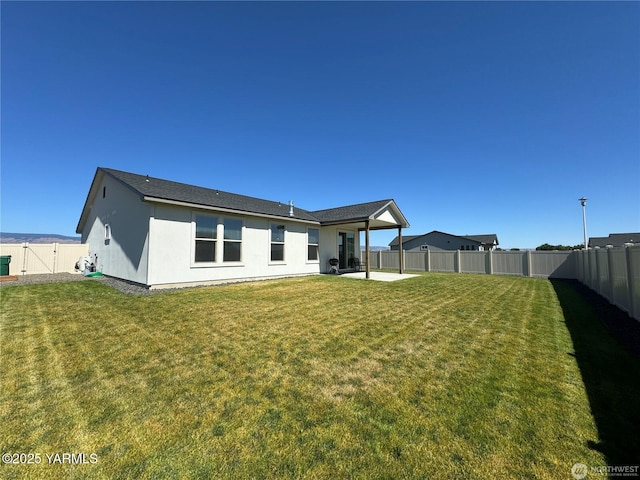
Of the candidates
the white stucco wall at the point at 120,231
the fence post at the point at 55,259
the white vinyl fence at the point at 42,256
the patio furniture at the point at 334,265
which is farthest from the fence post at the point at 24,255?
the patio furniture at the point at 334,265

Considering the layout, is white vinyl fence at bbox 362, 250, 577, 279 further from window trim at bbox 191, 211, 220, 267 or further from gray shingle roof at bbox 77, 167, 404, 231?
window trim at bbox 191, 211, 220, 267

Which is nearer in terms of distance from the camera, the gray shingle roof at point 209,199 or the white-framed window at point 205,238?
the gray shingle roof at point 209,199

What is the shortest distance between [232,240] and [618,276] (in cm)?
1270

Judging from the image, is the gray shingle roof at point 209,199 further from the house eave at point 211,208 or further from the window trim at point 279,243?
the window trim at point 279,243

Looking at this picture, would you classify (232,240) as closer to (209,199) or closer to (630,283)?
(209,199)

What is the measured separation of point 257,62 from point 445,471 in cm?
1357

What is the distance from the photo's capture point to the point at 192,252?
9391mm

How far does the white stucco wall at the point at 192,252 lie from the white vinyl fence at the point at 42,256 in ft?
32.6

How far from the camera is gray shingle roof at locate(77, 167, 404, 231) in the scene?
9.05 metres

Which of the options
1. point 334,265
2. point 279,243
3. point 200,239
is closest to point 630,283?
point 334,265

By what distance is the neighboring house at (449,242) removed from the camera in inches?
1387

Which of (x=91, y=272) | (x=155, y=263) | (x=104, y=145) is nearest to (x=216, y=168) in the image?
(x=104, y=145)

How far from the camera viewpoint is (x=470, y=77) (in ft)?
33.8

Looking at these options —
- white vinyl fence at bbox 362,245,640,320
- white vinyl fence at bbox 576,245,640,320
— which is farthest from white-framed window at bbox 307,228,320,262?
white vinyl fence at bbox 576,245,640,320
